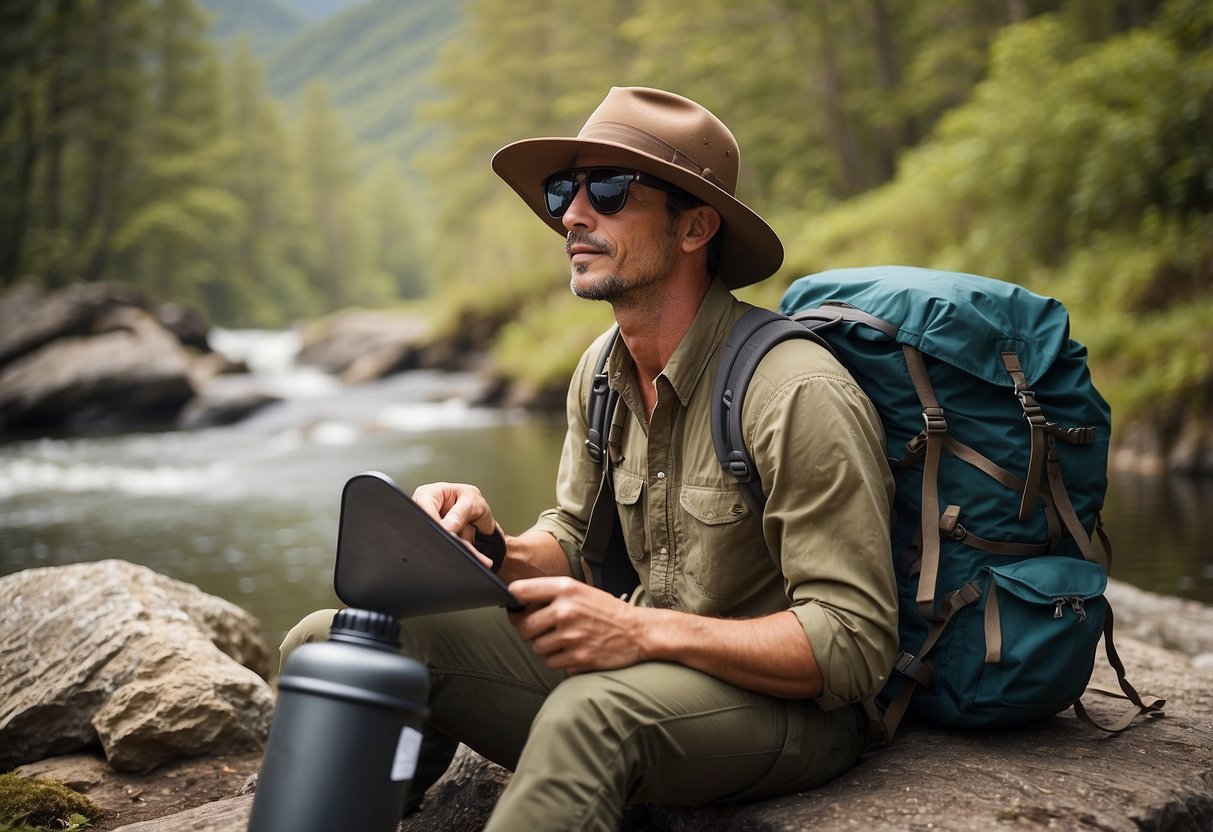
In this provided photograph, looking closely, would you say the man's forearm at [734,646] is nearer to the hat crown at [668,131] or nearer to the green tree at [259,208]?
the hat crown at [668,131]

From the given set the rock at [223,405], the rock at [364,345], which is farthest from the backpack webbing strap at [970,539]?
the rock at [364,345]

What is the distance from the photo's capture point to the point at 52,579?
439 centimetres

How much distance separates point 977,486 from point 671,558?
0.71 m

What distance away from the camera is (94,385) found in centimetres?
2034

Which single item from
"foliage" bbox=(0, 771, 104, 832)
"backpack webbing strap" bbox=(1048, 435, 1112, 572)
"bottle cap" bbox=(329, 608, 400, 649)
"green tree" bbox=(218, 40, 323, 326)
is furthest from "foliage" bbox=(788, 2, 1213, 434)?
"green tree" bbox=(218, 40, 323, 326)

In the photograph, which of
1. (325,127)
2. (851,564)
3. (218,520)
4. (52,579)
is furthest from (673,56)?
(325,127)

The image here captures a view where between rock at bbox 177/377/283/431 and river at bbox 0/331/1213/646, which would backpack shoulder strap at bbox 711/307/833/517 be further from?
rock at bbox 177/377/283/431

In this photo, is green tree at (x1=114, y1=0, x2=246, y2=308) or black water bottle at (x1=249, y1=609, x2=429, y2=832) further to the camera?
green tree at (x1=114, y1=0, x2=246, y2=308)

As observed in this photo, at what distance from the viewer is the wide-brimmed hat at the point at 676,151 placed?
2457mm

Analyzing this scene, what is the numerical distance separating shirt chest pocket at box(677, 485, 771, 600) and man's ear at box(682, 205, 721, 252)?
60 cm

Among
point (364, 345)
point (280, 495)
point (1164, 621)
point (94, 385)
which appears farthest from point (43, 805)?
point (364, 345)

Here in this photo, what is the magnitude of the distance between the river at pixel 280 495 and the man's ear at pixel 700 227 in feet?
15.9

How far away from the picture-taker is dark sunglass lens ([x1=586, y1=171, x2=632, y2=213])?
8.25 feet

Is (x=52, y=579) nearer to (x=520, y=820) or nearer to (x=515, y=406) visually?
(x=520, y=820)
